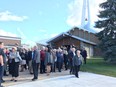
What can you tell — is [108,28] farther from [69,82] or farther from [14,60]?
[14,60]

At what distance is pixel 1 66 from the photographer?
480 inches

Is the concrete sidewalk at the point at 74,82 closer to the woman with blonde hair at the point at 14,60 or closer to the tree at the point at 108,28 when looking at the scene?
the woman with blonde hair at the point at 14,60

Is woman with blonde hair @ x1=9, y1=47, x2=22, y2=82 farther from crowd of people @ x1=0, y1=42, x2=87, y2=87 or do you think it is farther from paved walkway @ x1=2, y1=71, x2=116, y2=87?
paved walkway @ x1=2, y1=71, x2=116, y2=87

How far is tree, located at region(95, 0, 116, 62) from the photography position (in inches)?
982

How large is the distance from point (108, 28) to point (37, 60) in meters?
12.8

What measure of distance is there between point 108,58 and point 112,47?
3.47 feet

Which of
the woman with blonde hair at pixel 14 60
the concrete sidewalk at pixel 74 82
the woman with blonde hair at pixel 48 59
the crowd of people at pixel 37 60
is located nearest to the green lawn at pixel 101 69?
the crowd of people at pixel 37 60

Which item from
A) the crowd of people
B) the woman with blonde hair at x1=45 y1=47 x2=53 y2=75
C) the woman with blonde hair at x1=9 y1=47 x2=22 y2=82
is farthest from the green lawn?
the woman with blonde hair at x1=9 y1=47 x2=22 y2=82

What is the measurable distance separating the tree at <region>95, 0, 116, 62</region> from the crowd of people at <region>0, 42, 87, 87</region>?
229 inches

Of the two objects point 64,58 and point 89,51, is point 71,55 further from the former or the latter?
point 89,51

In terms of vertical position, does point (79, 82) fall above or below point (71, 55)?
below

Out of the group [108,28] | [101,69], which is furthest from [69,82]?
[108,28]

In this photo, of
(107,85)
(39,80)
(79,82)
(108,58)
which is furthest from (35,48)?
(108,58)

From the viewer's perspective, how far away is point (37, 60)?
1493cm
